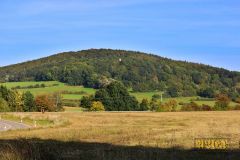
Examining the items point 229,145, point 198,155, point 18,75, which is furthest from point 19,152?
point 18,75

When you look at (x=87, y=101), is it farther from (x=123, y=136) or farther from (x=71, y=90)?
(x=123, y=136)

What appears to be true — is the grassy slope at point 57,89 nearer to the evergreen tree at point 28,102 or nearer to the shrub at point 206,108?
the evergreen tree at point 28,102

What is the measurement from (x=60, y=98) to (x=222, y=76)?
6365 cm

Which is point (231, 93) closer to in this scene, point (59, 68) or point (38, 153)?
point (59, 68)

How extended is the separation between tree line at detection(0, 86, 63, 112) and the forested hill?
1317 inches

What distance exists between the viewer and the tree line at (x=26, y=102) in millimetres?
123875

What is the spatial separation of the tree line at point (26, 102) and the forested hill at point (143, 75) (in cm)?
3344

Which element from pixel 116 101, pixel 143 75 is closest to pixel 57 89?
pixel 116 101

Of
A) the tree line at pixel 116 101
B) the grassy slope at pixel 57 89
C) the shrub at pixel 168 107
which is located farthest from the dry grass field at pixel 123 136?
the grassy slope at pixel 57 89

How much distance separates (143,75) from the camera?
175625mm

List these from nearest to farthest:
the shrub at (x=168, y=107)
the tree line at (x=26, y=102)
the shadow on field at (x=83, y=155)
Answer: the shadow on field at (x=83, y=155) < the shrub at (x=168, y=107) < the tree line at (x=26, y=102)

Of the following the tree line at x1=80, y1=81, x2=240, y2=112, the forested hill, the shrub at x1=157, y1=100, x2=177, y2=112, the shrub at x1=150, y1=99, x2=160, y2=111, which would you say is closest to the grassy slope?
the forested hill

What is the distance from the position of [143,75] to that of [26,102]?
191ft

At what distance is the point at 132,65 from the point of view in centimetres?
18575
